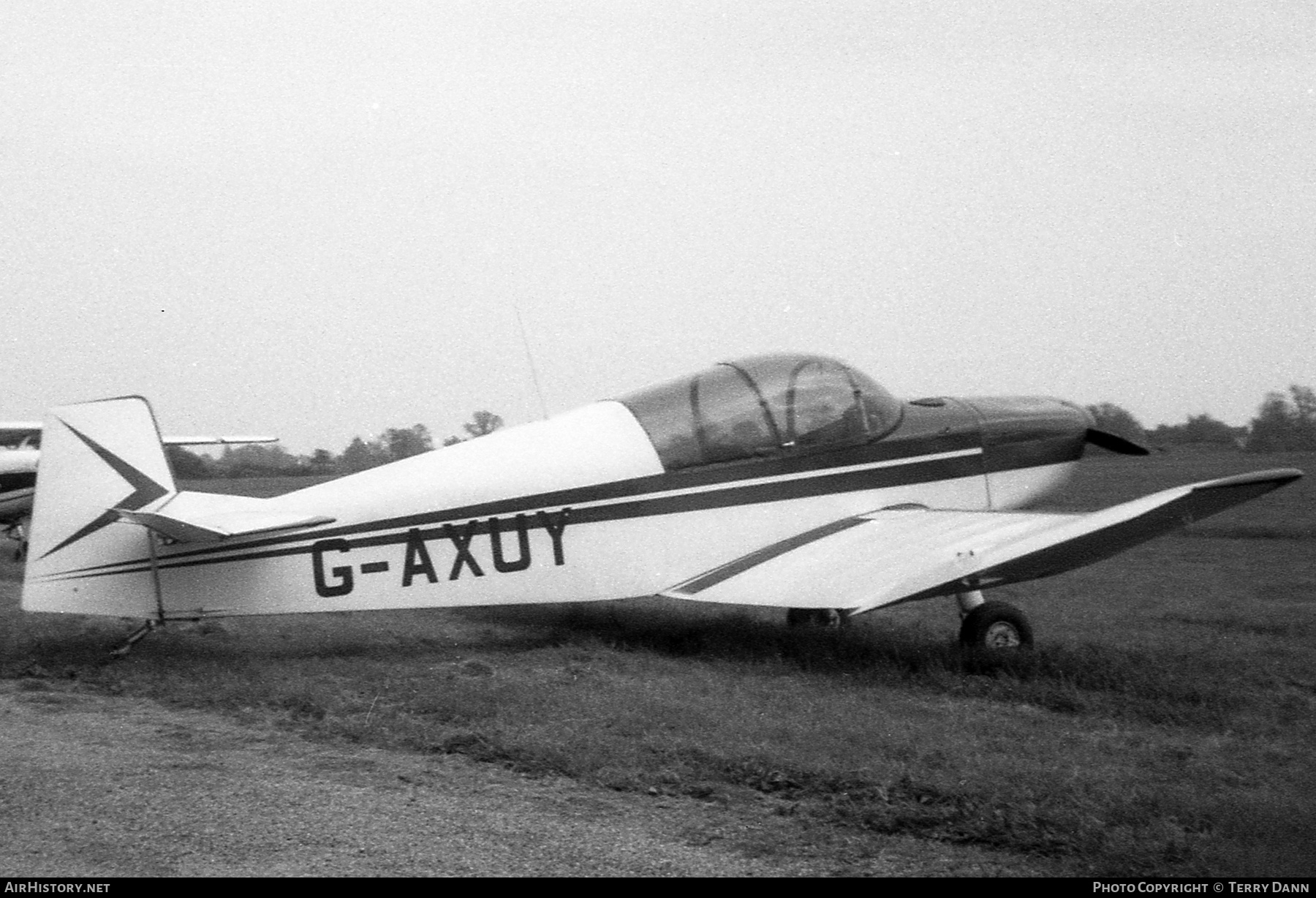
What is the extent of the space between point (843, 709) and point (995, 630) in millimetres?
1972

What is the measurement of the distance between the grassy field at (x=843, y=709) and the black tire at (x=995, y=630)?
23 centimetres

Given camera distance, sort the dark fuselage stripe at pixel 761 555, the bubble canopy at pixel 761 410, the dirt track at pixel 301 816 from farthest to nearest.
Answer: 1. the bubble canopy at pixel 761 410
2. the dark fuselage stripe at pixel 761 555
3. the dirt track at pixel 301 816

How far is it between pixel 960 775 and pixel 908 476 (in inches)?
174

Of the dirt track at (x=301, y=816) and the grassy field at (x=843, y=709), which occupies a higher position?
the dirt track at (x=301, y=816)

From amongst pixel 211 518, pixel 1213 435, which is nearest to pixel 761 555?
pixel 211 518

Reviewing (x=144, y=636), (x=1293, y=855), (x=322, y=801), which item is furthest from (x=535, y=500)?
(x=1293, y=855)

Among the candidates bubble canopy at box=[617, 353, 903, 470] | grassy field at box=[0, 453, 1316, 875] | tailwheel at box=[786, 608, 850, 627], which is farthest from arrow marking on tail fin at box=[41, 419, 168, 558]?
tailwheel at box=[786, 608, 850, 627]

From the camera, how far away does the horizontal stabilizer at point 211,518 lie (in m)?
6.90

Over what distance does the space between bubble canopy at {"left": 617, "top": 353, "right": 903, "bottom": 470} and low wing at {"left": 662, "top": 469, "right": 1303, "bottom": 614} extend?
2.21ft

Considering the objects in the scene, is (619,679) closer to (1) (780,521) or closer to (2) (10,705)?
(1) (780,521)

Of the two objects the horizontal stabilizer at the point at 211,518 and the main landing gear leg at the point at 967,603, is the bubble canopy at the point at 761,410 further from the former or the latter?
the horizontal stabilizer at the point at 211,518

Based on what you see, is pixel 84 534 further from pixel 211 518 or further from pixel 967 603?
pixel 967 603

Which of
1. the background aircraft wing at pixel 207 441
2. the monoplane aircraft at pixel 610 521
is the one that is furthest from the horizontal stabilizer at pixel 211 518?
the background aircraft wing at pixel 207 441

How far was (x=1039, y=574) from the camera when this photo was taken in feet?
23.3
